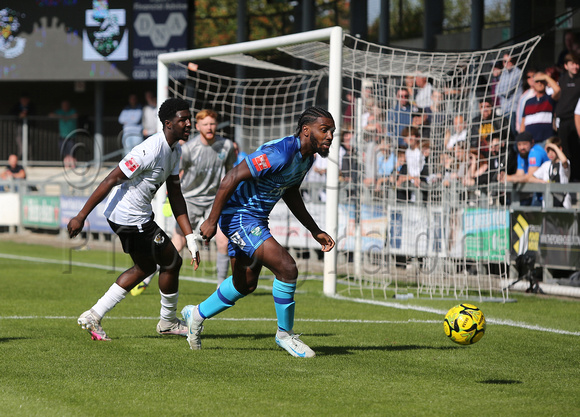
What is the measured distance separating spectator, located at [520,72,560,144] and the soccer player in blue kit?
802 cm

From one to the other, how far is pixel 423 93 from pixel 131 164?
22.7 ft

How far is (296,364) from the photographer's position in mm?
6465

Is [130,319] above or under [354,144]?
under

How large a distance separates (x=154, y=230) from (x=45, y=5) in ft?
71.8

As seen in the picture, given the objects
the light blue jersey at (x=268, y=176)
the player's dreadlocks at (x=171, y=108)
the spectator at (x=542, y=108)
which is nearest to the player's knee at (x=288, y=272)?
the light blue jersey at (x=268, y=176)

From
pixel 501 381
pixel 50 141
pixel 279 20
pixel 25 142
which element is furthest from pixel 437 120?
pixel 25 142

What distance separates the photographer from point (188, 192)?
11422mm

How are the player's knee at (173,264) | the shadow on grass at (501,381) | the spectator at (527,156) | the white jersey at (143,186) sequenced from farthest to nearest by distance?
1. the spectator at (527,156)
2. the player's knee at (173,264)
3. the white jersey at (143,186)
4. the shadow on grass at (501,381)

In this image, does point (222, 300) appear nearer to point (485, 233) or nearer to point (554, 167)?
point (485, 233)

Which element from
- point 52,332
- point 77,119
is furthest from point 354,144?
point 77,119

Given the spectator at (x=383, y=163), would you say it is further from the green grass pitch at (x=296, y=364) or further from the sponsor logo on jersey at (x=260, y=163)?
the sponsor logo on jersey at (x=260, y=163)

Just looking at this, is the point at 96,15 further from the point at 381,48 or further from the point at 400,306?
the point at 400,306

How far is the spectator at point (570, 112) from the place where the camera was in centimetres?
1324

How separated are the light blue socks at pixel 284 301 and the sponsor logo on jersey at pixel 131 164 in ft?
5.20
